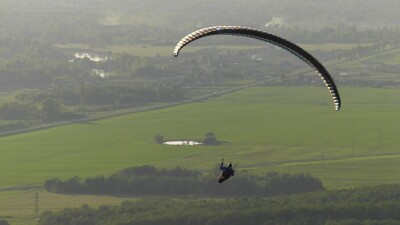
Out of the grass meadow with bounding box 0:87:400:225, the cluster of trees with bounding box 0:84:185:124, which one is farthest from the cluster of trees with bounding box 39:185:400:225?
the cluster of trees with bounding box 0:84:185:124

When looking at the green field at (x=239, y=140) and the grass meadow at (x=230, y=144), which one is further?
the green field at (x=239, y=140)

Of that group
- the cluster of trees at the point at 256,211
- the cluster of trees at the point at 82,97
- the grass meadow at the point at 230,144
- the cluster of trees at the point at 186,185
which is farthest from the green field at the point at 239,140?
the cluster of trees at the point at 256,211

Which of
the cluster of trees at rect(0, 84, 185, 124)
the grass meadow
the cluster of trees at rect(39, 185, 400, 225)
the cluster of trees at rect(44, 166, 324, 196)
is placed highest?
the cluster of trees at rect(0, 84, 185, 124)

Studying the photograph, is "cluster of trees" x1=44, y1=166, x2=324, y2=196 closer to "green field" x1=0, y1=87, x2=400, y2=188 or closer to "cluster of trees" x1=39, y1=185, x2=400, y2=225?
"green field" x1=0, y1=87, x2=400, y2=188

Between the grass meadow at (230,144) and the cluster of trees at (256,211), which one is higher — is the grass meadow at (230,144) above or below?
above

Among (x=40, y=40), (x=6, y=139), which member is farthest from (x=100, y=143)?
(x=40, y=40)

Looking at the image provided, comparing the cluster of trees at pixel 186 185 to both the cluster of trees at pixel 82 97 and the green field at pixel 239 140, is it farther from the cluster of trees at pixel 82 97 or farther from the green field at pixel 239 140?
the cluster of trees at pixel 82 97

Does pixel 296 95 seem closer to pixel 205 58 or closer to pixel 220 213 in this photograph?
pixel 205 58
